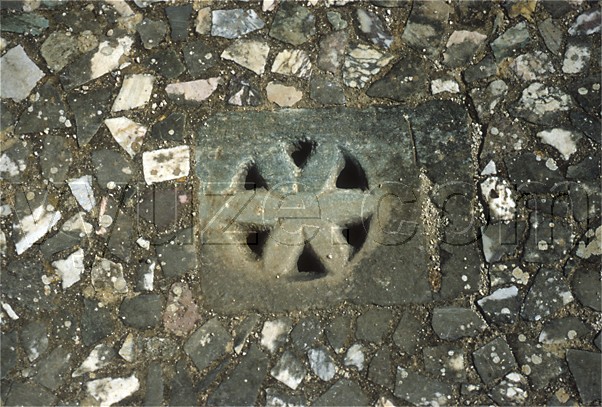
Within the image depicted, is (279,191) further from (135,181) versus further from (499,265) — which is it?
(499,265)

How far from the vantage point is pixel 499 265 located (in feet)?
10.6

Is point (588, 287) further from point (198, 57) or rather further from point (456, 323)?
point (198, 57)

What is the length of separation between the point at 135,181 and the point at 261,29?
79 cm

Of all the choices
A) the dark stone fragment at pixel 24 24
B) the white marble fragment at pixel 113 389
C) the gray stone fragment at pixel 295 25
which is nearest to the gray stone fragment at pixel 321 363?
the white marble fragment at pixel 113 389

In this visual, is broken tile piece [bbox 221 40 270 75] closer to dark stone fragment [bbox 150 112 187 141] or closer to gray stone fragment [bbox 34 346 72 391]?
dark stone fragment [bbox 150 112 187 141]

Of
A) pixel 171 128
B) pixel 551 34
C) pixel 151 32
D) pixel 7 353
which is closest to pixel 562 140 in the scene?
pixel 551 34

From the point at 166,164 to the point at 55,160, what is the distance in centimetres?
44

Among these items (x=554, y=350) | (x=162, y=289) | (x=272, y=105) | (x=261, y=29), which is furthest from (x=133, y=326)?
(x=554, y=350)

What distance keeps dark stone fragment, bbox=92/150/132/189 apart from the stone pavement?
0.04 ft

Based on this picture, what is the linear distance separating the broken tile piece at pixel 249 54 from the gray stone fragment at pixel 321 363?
112 centimetres

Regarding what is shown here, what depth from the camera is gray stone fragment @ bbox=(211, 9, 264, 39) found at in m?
3.35

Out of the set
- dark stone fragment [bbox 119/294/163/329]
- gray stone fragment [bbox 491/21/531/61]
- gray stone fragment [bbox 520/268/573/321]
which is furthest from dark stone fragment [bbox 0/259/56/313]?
gray stone fragment [bbox 491/21/531/61]

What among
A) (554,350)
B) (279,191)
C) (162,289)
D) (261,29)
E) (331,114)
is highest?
(261,29)

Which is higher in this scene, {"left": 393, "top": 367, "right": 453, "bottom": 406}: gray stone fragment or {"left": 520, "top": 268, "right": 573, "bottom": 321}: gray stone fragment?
{"left": 520, "top": 268, "right": 573, "bottom": 321}: gray stone fragment
